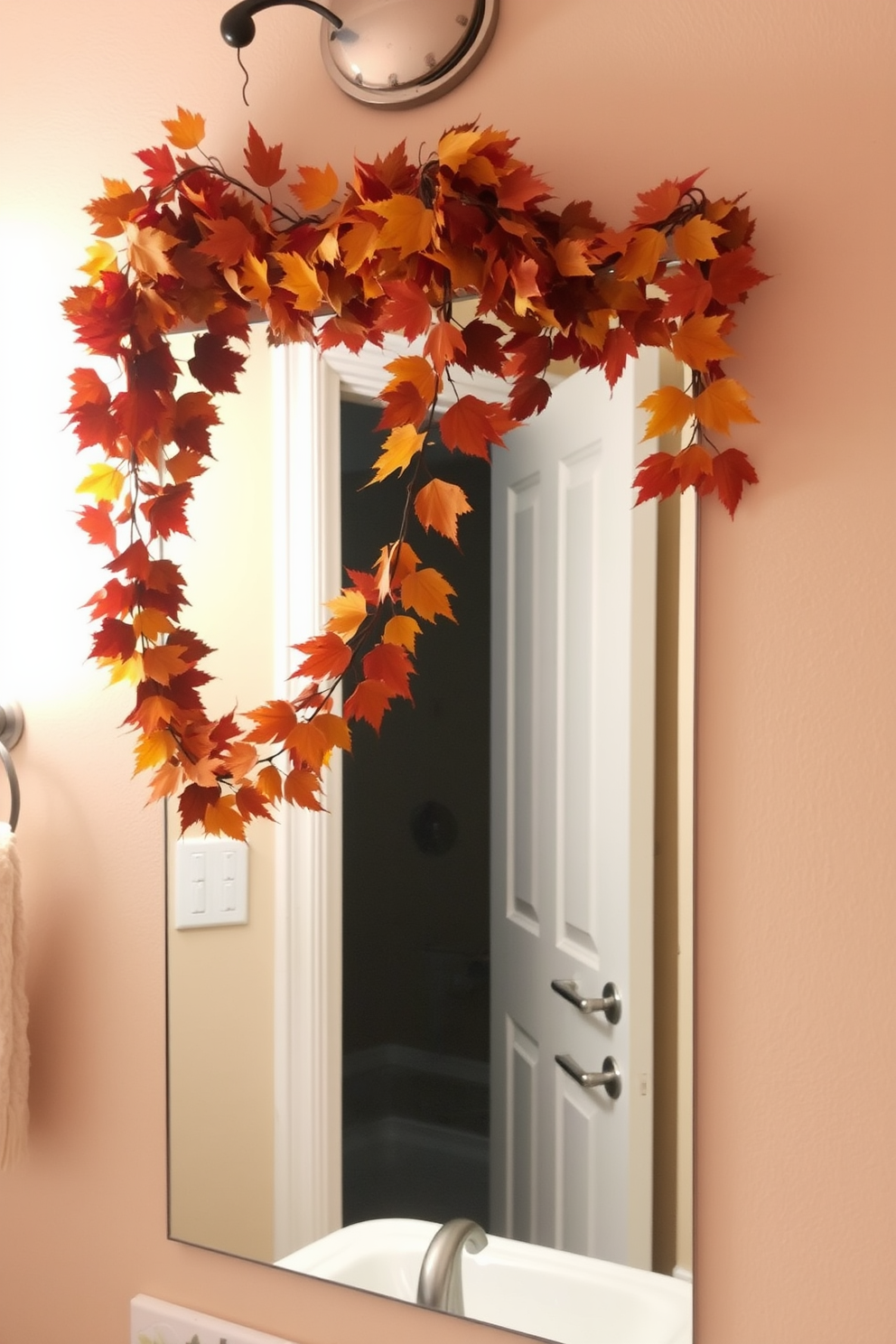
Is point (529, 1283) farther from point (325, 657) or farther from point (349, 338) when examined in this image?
point (349, 338)

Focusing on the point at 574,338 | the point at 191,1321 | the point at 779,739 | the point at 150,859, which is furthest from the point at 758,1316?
the point at 574,338

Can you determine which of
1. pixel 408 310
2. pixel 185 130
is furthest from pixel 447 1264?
pixel 185 130

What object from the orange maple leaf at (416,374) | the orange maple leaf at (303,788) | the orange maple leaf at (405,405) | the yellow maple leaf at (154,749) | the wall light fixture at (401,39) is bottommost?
the orange maple leaf at (303,788)

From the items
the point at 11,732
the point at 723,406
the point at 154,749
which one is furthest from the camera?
the point at 11,732

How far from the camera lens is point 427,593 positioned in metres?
0.96

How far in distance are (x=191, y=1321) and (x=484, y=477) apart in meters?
0.90

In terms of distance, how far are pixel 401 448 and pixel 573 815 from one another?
1.17ft

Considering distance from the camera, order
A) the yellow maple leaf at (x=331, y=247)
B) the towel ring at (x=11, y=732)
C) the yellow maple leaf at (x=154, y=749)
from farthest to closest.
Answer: the towel ring at (x=11, y=732) → the yellow maple leaf at (x=154, y=749) → the yellow maple leaf at (x=331, y=247)

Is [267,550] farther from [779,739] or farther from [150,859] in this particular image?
[779,739]

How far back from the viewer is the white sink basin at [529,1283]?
2.95 feet

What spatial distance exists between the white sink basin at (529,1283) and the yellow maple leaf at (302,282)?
85cm

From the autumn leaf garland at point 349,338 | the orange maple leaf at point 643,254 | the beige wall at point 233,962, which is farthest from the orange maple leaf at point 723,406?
the beige wall at point 233,962

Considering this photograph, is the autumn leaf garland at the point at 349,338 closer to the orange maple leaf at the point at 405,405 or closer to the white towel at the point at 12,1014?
the orange maple leaf at the point at 405,405

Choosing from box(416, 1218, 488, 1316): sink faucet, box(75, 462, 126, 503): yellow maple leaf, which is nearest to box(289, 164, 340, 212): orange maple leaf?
box(75, 462, 126, 503): yellow maple leaf
